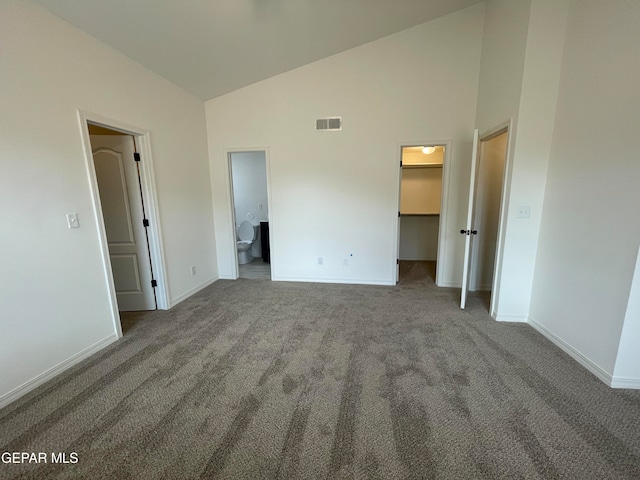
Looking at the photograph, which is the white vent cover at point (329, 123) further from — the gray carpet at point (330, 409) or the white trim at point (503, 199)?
the gray carpet at point (330, 409)

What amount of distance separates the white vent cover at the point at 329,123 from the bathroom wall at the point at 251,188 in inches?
90.0

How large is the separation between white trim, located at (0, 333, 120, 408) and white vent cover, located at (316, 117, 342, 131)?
139 inches

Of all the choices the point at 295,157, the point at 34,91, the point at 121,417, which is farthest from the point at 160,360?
the point at 295,157

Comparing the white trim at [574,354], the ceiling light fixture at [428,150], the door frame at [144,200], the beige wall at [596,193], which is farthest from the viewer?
the ceiling light fixture at [428,150]

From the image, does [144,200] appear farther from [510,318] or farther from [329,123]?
[510,318]

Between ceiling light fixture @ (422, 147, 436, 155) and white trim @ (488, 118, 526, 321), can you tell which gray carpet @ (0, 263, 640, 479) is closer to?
white trim @ (488, 118, 526, 321)

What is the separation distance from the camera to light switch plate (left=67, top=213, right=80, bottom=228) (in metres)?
2.15

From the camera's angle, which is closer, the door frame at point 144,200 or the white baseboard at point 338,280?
the door frame at point 144,200

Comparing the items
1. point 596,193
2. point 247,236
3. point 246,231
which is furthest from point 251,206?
point 596,193

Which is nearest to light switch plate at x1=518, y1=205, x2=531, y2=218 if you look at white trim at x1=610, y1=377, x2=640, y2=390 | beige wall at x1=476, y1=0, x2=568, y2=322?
beige wall at x1=476, y1=0, x2=568, y2=322

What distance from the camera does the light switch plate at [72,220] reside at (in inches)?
84.7

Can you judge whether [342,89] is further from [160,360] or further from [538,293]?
[160,360]

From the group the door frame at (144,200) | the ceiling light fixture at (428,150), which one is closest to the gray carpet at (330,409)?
the door frame at (144,200)

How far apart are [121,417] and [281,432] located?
1.06 meters
